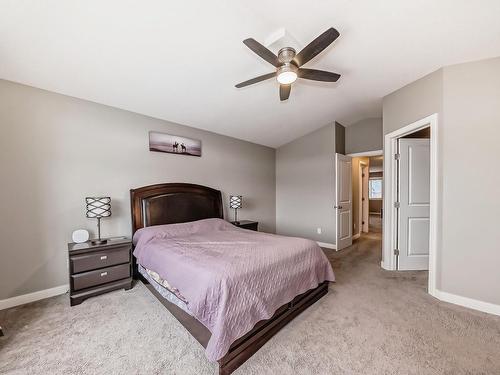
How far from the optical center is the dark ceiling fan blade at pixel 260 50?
1716mm

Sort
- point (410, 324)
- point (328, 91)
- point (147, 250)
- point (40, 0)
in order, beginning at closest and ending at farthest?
point (40, 0) < point (410, 324) < point (147, 250) < point (328, 91)

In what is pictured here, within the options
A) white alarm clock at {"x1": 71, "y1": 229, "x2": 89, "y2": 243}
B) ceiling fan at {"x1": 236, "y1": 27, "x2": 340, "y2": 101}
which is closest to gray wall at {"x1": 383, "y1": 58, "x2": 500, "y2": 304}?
ceiling fan at {"x1": 236, "y1": 27, "x2": 340, "y2": 101}

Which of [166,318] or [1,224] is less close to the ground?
[1,224]

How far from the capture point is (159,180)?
11.6 ft

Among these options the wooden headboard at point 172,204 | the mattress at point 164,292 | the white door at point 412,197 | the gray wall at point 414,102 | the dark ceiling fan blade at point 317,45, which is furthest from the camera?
the white door at point 412,197

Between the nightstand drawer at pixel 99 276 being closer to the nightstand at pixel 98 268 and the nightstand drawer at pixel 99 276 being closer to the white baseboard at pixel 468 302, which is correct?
the nightstand at pixel 98 268

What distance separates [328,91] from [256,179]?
8.17ft

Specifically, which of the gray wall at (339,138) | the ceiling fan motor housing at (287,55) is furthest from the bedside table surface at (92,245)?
the gray wall at (339,138)

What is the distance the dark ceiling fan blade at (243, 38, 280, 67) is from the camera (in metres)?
1.72

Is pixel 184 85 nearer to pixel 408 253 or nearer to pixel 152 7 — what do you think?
pixel 152 7

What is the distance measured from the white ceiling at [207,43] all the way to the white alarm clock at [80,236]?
1.73 m

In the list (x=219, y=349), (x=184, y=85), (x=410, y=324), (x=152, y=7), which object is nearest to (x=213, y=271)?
(x=219, y=349)

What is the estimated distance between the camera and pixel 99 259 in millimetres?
2523

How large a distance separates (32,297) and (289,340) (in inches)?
114
